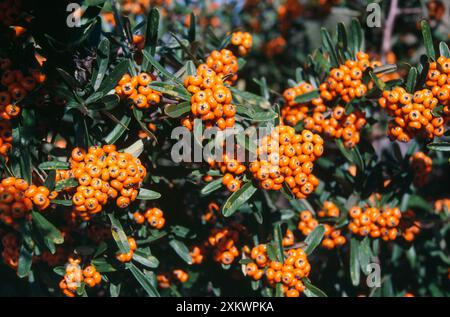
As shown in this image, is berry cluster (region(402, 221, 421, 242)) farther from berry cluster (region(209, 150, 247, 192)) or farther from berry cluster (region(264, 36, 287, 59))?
berry cluster (region(264, 36, 287, 59))

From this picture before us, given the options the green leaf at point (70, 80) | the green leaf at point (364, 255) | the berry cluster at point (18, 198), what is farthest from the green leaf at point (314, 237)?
the green leaf at point (70, 80)

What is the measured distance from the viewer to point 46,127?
2801 millimetres

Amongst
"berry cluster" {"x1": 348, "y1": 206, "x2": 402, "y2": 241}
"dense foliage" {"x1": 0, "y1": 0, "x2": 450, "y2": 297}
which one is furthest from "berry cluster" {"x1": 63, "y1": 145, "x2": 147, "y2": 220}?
"berry cluster" {"x1": 348, "y1": 206, "x2": 402, "y2": 241}

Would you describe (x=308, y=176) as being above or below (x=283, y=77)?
below

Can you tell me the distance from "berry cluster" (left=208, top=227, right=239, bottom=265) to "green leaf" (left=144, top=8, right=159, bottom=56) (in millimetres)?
1367

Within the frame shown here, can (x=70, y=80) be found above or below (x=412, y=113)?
above

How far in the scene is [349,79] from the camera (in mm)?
2975

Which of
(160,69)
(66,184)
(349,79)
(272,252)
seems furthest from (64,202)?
(349,79)

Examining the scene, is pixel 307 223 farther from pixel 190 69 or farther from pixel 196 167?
pixel 190 69

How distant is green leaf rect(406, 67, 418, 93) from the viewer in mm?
2635

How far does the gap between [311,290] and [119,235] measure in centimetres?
138
